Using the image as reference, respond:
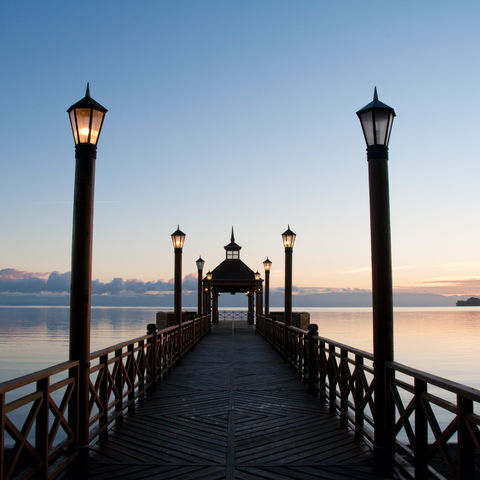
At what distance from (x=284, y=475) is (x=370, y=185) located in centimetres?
298

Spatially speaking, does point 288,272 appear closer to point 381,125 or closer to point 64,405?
point 381,125

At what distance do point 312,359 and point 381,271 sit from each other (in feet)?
13.3

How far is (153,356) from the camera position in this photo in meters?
8.44

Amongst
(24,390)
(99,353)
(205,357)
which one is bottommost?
(24,390)

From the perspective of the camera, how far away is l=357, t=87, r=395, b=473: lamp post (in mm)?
4559

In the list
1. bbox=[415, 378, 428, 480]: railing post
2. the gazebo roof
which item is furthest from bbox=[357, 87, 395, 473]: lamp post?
the gazebo roof

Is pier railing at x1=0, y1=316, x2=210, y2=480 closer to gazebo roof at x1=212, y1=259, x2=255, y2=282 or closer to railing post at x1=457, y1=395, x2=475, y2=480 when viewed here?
railing post at x1=457, y1=395, x2=475, y2=480

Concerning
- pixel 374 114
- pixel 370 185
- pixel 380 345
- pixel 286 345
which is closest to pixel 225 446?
pixel 380 345

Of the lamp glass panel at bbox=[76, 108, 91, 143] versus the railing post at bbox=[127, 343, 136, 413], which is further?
the railing post at bbox=[127, 343, 136, 413]

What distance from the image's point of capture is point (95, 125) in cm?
496

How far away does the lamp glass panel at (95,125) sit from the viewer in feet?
16.2

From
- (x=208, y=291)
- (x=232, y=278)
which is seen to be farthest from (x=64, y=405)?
(x=232, y=278)

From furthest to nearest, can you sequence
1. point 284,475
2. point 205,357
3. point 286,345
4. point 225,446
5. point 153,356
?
1. point 205,357
2. point 286,345
3. point 153,356
4. point 225,446
5. point 284,475

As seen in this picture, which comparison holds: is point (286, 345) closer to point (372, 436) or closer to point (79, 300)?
point (372, 436)
